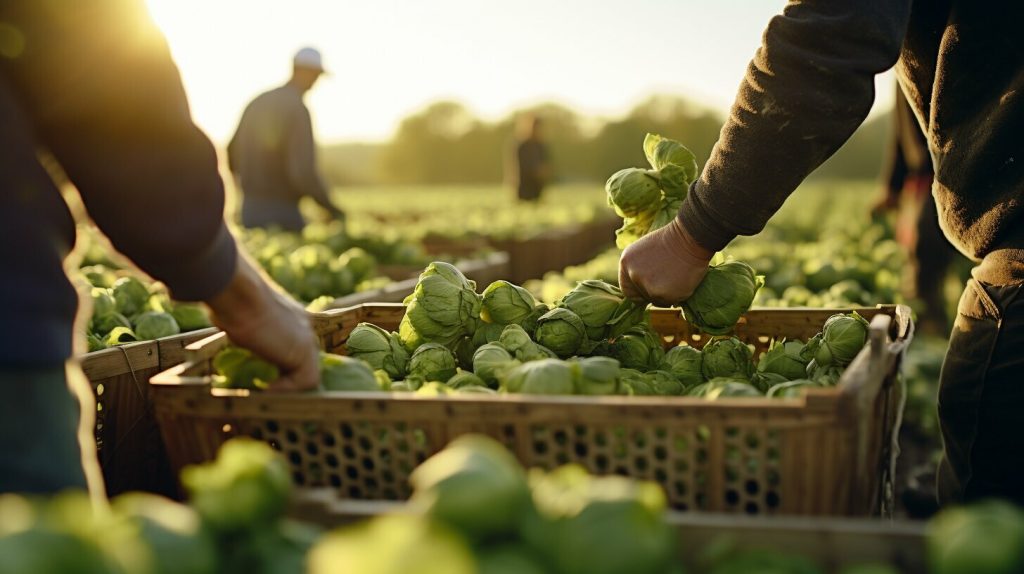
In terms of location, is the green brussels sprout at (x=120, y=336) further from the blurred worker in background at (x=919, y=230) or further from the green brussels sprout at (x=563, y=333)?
the blurred worker in background at (x=919, y=230)

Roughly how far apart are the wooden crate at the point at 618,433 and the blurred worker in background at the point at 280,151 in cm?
578

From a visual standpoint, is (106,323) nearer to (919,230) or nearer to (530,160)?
(919,230)

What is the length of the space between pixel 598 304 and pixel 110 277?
9.38 ft

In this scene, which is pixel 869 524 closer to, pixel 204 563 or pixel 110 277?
pixel 204 563

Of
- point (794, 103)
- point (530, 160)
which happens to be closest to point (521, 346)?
point (794, 103)

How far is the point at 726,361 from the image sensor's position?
2436mm

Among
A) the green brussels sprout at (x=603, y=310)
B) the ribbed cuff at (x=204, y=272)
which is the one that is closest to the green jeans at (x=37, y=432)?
the ribbed cuff at (x=204, y=272)

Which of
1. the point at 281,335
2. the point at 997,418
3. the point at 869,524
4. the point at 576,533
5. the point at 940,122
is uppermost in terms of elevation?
the point at 940,122

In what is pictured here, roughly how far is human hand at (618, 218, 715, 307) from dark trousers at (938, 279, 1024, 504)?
2.32 ft

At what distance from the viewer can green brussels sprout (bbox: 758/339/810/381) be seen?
8.08 feet

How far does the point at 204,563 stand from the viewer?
1.14m

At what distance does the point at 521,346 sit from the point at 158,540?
4.60 ft

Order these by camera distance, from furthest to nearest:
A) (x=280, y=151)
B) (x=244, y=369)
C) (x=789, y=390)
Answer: (x=280, y=151)
(x=789, y=390)
(x=244, y=369)

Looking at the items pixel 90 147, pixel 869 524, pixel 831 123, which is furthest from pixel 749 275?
pixel 90 147
